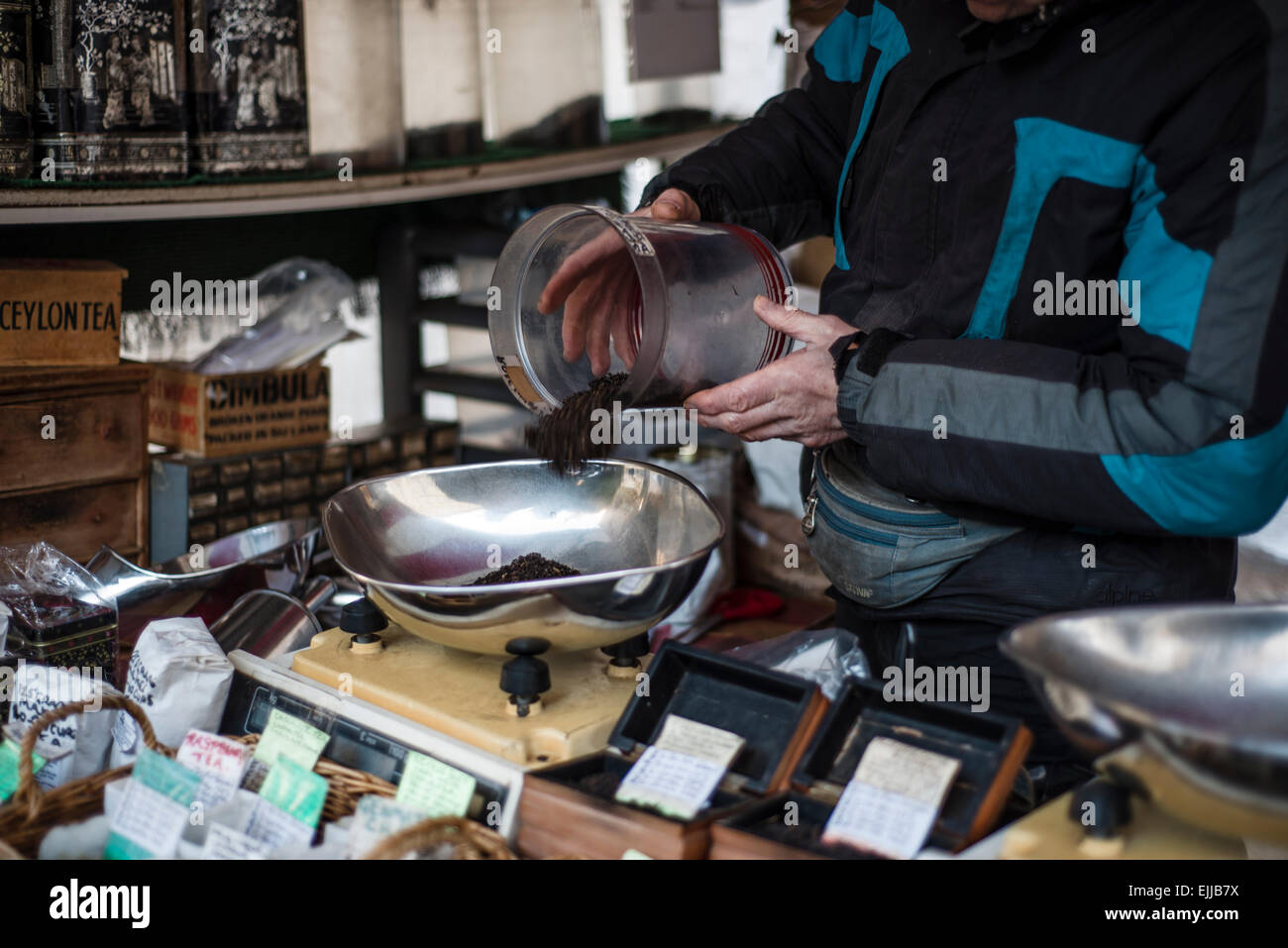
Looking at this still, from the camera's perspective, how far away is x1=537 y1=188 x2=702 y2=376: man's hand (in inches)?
51.7

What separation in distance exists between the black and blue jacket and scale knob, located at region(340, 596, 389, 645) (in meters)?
0.48

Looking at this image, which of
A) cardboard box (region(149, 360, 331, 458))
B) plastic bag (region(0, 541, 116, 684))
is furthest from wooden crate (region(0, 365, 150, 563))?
plastic bag (region(0, 541, 116, 684))

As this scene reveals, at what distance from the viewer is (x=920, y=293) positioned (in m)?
1.23

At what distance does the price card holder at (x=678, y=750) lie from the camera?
2.98 feet

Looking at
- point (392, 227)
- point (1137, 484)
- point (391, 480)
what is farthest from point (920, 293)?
point (392, 227)

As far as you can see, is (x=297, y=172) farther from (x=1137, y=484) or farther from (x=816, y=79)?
(x=1137, y=484)

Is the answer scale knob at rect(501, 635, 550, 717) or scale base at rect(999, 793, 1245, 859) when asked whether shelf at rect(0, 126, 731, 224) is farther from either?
scale base at rect(999, 793, 1245, 859)

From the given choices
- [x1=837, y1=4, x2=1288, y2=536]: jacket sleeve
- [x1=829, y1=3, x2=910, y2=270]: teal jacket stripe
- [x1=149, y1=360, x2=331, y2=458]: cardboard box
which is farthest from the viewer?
[x1=149, y1=360, x2=331, y2=458]: cardboard box

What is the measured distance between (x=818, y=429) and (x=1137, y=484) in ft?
0.96

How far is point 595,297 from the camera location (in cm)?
135

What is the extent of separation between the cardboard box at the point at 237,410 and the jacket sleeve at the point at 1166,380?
3.92 ft

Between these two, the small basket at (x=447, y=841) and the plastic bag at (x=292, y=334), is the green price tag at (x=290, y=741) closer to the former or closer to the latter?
the small basket at (x=447, y=841)

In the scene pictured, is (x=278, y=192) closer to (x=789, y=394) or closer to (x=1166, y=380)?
(x=789, y=394)
